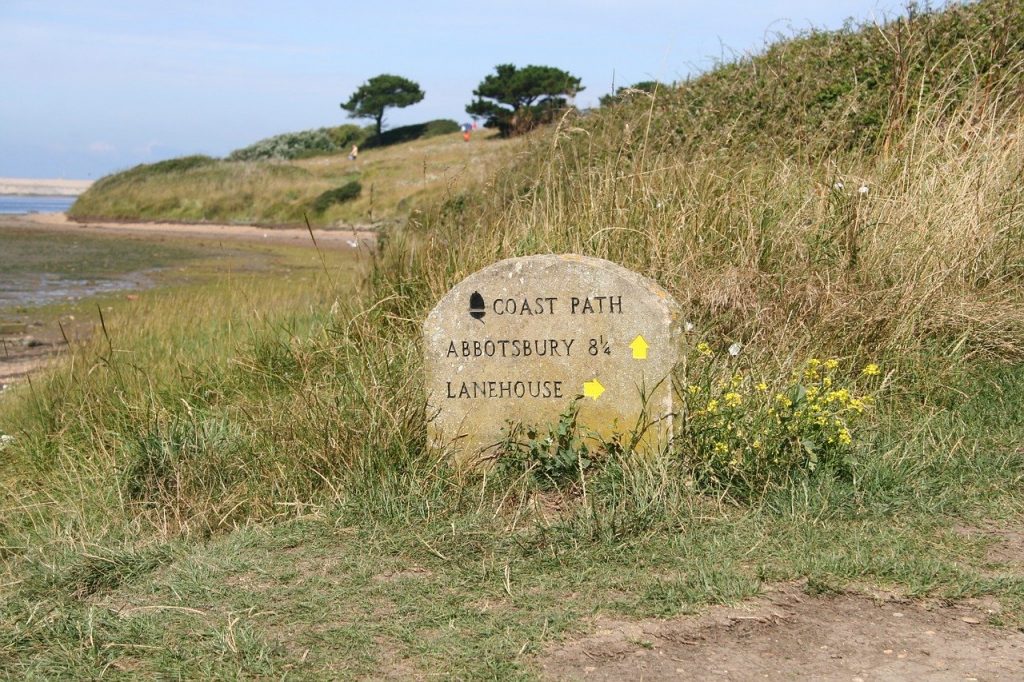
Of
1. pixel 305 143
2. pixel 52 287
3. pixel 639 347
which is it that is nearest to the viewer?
pixel 639 347

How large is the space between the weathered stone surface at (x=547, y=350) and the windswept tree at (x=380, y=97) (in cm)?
5789

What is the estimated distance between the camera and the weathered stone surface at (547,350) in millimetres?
4938

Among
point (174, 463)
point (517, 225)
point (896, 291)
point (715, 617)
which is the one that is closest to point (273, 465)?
point (174, 463)

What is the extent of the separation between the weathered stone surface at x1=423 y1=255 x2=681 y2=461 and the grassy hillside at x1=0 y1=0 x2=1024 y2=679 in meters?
0.17

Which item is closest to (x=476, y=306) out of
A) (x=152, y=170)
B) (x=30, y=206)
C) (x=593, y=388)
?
(x=593, y=388)

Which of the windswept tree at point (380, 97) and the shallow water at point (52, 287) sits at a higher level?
the windswept tree at point (380, 97)

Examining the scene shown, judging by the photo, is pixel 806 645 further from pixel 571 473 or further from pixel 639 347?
pixel 639 347

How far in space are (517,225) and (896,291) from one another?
246 centimetres

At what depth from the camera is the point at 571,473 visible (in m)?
4.90

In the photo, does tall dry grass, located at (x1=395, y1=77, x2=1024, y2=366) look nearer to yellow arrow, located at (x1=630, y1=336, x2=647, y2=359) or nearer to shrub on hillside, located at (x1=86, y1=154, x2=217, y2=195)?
yellow arrow, located at (x1=630, y1=336, x2=647, y2=359)

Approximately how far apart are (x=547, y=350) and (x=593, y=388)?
0.27 metres

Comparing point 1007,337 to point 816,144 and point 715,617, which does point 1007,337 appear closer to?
point 816,144

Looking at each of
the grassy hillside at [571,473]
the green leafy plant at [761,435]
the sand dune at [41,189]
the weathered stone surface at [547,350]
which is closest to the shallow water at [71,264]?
the grassy hillside at [571,473]

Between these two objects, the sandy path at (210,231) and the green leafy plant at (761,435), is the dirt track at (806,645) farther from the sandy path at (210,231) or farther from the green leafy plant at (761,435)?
the sandy path at (210,231)
